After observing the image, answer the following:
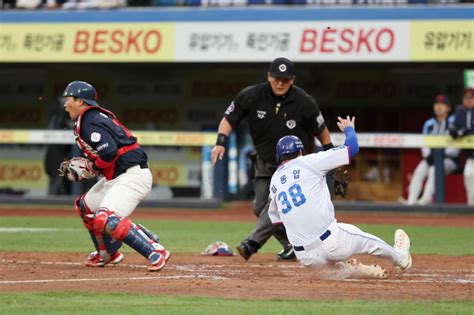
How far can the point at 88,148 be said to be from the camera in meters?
9.11

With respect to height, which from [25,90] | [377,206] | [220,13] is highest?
[220,13]

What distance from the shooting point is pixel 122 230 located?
28.9 feet

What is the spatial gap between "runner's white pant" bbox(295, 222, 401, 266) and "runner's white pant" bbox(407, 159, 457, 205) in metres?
9.44

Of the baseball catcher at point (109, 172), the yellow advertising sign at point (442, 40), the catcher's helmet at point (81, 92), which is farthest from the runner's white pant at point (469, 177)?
the catcher's helmet at point (81, 92)

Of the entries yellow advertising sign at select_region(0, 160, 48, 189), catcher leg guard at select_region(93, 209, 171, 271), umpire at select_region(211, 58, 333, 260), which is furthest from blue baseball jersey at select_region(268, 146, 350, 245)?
yellow advertising sign at select_region(0, 160, 48, 189)

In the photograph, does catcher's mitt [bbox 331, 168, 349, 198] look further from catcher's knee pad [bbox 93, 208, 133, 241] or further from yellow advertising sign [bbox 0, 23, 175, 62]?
yellow advertising sign [bbox 0, 23, 175, 62]

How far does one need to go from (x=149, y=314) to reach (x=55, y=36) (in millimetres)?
15369

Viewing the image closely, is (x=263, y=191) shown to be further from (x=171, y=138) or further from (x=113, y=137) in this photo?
(x=171, y=138)

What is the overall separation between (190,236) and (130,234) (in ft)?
16.1

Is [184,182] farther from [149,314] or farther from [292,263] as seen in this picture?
[149,314]

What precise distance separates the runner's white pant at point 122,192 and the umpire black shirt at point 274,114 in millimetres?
1646

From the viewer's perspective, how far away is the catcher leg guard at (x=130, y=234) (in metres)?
8.82

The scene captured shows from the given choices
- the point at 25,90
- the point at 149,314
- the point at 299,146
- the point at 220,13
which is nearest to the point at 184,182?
the point at 220,13

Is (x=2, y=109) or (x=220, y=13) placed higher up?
(x=220, y=13)
